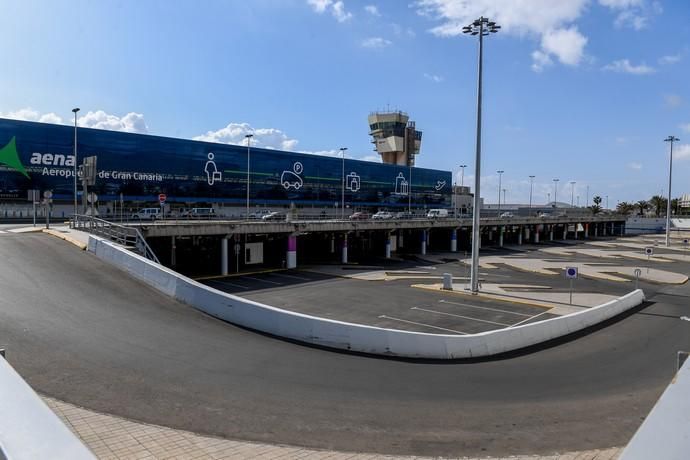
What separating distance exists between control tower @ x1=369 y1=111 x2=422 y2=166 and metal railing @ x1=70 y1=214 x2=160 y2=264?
104 metres

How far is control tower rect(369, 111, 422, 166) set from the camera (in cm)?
12706

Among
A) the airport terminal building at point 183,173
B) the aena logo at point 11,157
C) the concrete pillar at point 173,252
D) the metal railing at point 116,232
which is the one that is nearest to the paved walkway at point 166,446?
the metal railing at point 116,232

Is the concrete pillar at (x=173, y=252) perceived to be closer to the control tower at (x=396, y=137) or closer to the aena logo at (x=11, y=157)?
the aena logo at (x=11, y=157)

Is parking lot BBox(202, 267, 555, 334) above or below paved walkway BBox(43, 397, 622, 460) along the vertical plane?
below

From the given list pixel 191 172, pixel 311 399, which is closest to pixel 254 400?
pixel 311 399

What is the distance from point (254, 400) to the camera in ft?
28.2

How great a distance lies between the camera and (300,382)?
9.76m

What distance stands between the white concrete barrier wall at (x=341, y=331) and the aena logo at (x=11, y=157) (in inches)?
2197

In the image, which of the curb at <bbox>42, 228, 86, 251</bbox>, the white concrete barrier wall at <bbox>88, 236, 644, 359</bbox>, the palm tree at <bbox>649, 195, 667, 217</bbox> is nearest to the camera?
the white concrete barrier wall at <bbox>88, 236, 644, 359</bbox>

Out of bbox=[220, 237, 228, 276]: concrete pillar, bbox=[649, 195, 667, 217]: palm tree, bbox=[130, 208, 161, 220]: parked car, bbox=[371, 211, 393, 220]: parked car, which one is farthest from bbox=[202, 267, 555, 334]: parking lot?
bbox=[649, 195, 667, 217]: palm tree

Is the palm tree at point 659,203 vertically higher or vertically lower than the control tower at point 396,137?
lower

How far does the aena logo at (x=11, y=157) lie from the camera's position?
193 ft

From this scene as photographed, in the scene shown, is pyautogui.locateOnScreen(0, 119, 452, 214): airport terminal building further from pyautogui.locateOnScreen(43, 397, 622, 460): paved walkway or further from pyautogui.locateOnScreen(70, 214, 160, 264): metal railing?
pyautogui.locateOnScreen(43, 397, 622, 460): paved walkway

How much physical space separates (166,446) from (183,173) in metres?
75.1
